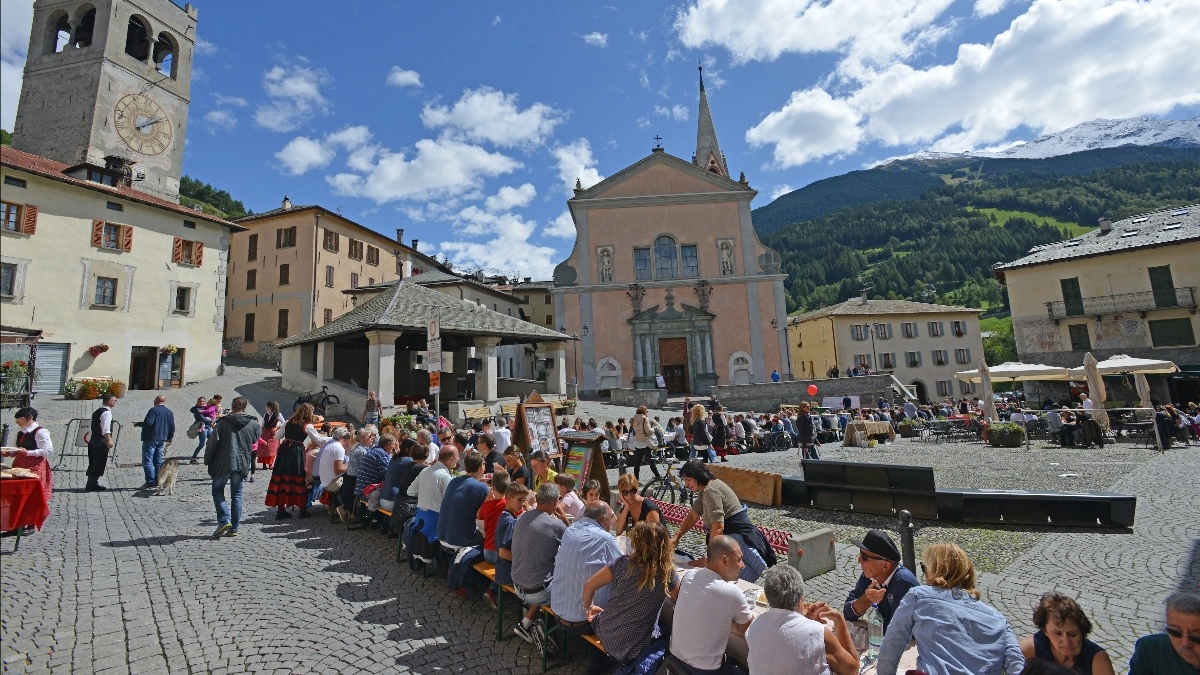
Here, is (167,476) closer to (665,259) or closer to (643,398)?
(643,398)

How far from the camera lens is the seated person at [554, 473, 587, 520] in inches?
231

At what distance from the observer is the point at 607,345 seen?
33219mm

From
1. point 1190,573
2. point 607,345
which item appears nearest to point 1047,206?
point 607,345

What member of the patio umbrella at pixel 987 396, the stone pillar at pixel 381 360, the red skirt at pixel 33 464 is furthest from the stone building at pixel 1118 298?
the red skirt at pixel 33 464

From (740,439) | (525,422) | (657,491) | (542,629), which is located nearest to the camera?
(542,629)

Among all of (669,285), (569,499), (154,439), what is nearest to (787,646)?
(569,499)

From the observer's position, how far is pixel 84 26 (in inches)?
1329

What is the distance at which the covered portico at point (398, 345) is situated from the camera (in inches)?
668

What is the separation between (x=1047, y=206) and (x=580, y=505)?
5841 inches

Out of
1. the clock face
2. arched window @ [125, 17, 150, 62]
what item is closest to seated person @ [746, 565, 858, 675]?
the clock face

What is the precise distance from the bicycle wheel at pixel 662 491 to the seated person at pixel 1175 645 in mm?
6173

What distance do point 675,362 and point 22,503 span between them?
1187 inches

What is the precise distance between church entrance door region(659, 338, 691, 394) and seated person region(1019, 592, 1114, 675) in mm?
30387

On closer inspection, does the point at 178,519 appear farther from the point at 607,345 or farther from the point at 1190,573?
the point at 607,345
